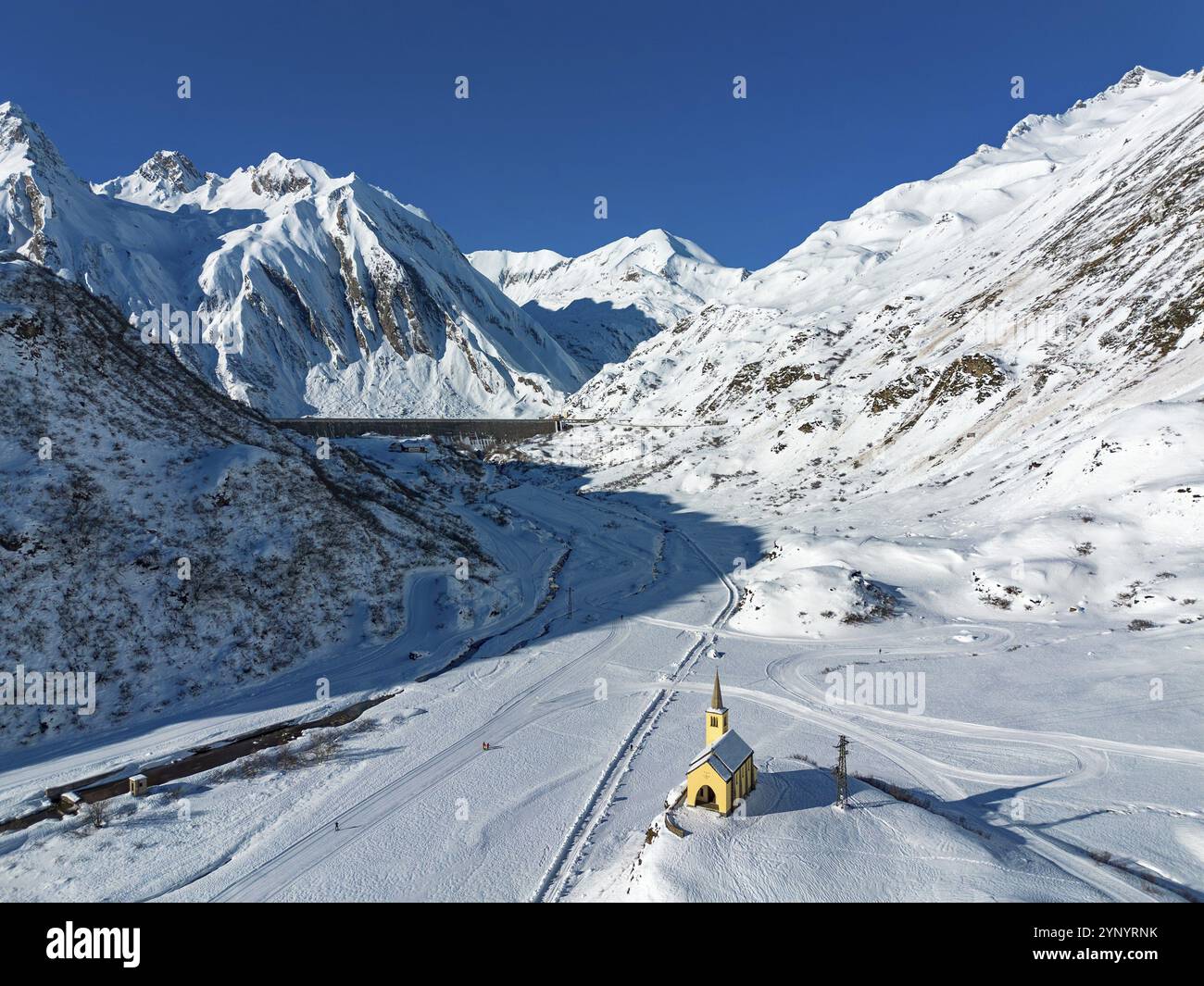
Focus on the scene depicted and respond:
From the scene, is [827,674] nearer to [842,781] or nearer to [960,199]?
[842,781]

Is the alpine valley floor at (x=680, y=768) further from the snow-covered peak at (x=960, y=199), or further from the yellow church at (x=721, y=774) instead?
the snow-covered peak at (x=960, y=199)

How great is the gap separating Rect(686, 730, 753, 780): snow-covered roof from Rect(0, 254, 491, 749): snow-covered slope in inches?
881

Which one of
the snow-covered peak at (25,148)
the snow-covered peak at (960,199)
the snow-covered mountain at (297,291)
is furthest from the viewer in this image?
the snow-covered peak at (25,148)

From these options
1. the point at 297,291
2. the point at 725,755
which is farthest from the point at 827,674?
the point at 297,291

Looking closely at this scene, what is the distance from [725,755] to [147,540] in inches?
1223

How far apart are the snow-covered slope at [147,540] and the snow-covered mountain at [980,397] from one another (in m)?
24.7

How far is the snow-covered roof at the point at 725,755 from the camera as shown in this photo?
1709 cm

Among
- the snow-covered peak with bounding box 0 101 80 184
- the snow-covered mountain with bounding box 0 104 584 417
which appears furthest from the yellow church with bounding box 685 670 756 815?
the snow-covered peak with bounding box 0 101 80 184

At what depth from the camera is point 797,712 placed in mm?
26141

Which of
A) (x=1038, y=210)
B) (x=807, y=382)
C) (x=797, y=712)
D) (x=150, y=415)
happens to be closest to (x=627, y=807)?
(x=797, y=712)

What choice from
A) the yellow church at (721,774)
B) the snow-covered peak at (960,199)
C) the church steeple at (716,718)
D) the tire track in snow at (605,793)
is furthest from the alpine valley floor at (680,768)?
the snow-covered peak at (960,199)

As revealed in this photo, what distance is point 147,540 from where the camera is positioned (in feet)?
108

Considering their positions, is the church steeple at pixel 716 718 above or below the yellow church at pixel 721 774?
above

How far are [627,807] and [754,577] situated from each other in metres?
26.2
